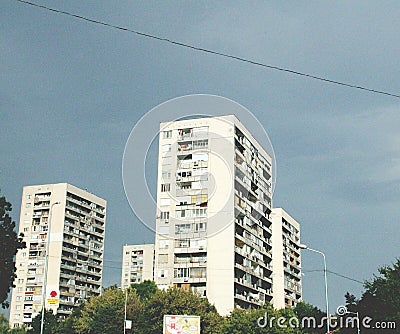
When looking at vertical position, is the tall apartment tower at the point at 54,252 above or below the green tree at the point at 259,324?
above

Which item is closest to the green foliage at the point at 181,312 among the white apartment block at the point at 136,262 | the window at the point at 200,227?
the window at the point at 200,227

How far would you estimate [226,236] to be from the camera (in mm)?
73250

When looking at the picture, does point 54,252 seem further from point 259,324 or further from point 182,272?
point 259,324

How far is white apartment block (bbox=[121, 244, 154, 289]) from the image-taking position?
169 m

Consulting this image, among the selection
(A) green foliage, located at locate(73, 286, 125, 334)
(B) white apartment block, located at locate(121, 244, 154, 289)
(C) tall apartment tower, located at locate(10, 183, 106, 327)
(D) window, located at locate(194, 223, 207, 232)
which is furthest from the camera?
(B) white apartment block, located at locate(121, 244, 154, 289)

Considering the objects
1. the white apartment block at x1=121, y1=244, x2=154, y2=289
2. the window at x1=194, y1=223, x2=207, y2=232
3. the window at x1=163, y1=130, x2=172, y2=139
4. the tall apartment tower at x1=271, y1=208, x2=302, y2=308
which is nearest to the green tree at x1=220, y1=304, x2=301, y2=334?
the window at x1=194, y1=223, x2=207, y2=232

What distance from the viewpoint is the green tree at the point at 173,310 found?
195ft

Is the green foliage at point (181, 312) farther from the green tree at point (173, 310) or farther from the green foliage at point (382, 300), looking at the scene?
the green foliage at point (382, 300)

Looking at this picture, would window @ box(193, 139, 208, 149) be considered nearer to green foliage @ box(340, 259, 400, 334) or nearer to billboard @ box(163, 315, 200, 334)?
billboard @ box(163, 315, 200, 334)

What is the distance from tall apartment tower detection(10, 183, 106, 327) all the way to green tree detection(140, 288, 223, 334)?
4272cm

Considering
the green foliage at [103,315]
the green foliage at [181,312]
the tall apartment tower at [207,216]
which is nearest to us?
the green foliage at [181,312]

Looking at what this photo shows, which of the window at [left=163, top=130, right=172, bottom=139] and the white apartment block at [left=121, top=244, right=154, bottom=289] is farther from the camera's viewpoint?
the white apartment block at [left=121, top=244, right=154, bottom=289]

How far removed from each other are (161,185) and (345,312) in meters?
36.7

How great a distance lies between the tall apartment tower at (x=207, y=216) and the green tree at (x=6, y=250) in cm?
3184
